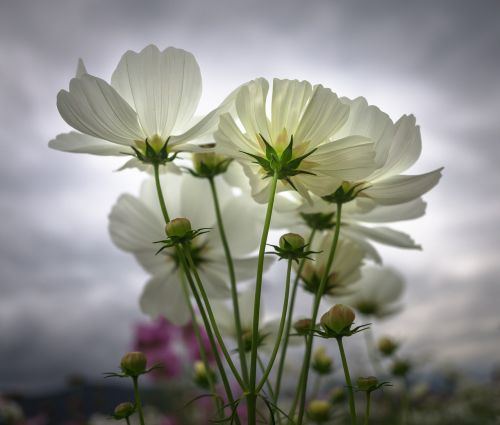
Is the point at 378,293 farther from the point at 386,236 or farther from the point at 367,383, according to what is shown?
the point at 367,383

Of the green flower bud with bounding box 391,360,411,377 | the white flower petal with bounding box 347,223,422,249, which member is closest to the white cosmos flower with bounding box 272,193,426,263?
the white flower petal with bounding box 347,223,422,249

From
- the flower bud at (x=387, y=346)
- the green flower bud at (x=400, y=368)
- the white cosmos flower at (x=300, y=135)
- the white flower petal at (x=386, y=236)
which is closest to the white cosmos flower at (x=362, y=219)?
the white flower petal at (x=386, y=236)

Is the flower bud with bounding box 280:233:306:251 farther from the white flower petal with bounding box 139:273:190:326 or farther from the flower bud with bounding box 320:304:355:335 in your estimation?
the white flower petal with bounding box 139:273:190:326

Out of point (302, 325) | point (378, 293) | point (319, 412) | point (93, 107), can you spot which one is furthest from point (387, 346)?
point (93, 107)

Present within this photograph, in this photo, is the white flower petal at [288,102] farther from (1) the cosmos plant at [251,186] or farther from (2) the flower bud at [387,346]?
(2) the flower bud at [387,346]

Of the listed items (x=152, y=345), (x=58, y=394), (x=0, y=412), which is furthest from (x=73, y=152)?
(x=0, y=412)
